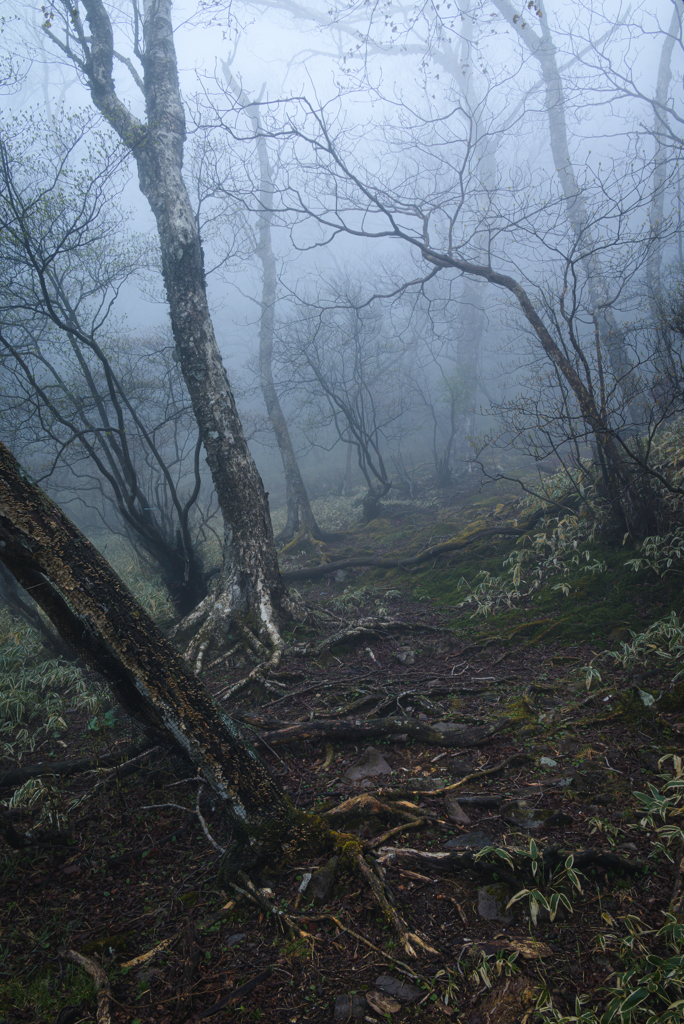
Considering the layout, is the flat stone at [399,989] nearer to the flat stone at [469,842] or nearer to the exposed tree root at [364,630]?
the flat stone at [469,842]

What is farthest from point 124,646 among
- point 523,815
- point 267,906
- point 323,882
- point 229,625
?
point 229,625

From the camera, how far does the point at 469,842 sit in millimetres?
2387

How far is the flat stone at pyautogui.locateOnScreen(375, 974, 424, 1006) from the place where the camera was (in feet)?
5.49

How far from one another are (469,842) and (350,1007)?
941 mm

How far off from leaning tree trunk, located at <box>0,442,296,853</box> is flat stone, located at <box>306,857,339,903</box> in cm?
25

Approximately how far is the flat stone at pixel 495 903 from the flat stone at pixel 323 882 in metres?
0.68

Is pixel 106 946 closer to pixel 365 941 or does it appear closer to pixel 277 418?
pixel 365 941

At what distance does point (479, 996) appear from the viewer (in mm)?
1620

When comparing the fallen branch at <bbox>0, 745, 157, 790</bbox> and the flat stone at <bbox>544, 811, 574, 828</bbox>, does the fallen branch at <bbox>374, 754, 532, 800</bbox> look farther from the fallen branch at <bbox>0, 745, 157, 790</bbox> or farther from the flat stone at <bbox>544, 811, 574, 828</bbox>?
the fallen branch at <bbox>0, 745, 157, 790</bbox>

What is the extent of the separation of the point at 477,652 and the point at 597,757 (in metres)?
2.11

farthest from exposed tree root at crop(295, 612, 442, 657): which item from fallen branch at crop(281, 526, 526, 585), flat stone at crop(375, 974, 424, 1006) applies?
flat stone at crop(375, 974, 424, 1006)

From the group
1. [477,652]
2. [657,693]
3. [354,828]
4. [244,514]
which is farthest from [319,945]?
[244,514]

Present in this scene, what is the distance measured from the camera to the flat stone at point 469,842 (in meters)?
2.34

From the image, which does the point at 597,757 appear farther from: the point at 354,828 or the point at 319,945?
the point at 319,945
